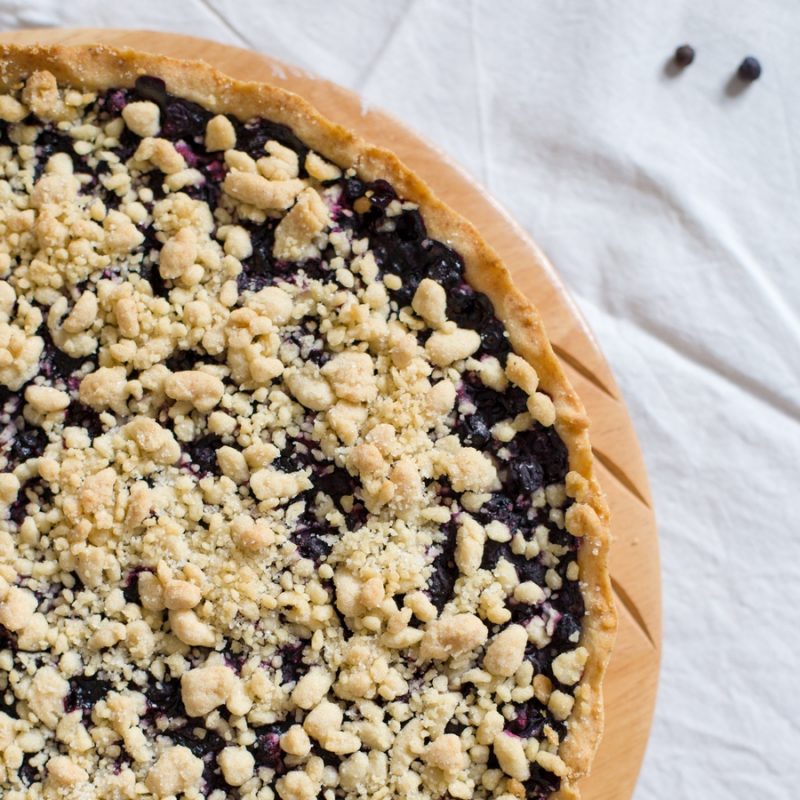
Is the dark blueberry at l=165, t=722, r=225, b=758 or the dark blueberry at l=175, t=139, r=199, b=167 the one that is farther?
the dark blueberry at l=175, t=139, r=199, b=167

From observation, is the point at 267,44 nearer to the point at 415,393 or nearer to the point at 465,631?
the point at 415,393

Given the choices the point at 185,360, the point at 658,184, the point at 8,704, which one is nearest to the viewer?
the point at 8,704

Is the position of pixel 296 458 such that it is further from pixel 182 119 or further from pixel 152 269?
pixel 182 119

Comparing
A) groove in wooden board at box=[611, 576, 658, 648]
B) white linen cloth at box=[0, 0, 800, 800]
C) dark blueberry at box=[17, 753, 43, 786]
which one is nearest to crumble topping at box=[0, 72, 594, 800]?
dark blueberry at box=[17, 753, 43, 786]

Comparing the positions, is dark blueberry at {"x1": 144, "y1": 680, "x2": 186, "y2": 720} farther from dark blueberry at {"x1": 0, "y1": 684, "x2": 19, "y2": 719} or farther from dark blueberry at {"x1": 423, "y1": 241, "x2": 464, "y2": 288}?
dark blueberry at {"x1": 423, "y1": 241, "x2": 464, "y2": 288}

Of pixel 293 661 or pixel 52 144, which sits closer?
pixel 293 661

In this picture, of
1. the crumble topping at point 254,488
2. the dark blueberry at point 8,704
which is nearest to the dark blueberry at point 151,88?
the crumble topping at point 254,488

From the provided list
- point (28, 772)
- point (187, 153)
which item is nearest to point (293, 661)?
point (28, 772)

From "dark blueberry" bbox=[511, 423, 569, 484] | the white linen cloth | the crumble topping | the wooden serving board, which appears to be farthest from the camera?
the white linen cloth
